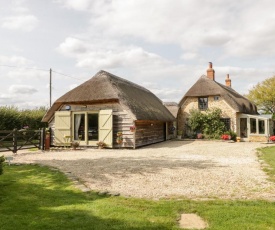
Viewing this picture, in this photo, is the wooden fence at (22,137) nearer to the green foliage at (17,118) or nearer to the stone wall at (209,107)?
the green foliage at (17,118)

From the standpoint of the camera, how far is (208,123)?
1034 inches

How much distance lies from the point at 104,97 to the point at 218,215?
1335 cm

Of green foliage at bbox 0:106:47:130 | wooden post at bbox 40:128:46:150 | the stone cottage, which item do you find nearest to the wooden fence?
wooden post at bbox 40:128:46:150

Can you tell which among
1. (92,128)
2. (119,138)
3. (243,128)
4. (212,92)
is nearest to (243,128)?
(243,128)

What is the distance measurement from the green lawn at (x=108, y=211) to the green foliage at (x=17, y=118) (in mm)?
15354

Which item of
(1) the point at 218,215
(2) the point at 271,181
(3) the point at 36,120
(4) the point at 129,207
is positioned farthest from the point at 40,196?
(3) the point at 36,120

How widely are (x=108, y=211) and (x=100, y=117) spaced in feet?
41.4

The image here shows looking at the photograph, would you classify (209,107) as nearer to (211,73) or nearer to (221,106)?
(221,106)

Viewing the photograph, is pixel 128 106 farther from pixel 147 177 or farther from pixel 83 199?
pixel 83 199

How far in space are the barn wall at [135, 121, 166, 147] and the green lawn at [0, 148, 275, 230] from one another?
11401mm

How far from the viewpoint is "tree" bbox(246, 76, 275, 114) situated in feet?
132

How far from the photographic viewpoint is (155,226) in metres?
4.09

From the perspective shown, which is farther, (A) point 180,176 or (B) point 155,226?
(A) point 180,176

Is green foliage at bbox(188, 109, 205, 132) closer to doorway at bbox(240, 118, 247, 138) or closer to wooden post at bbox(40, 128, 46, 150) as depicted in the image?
doorway at bbox(240, 118, 247, 138)
